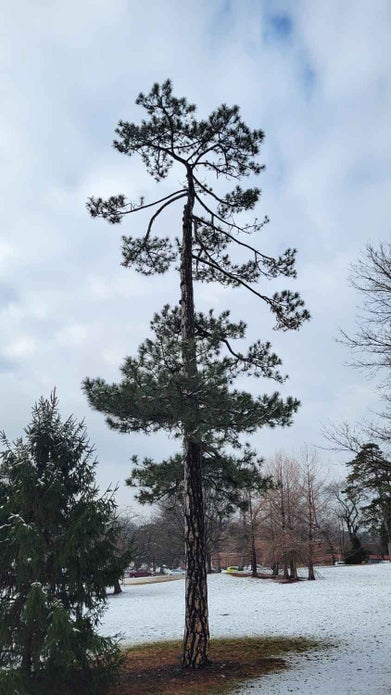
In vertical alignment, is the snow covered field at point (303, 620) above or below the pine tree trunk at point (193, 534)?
below

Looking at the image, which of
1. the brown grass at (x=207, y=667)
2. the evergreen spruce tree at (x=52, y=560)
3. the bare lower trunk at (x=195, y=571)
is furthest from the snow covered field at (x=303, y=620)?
the evergreen spruce tree at (x=52, y=560)

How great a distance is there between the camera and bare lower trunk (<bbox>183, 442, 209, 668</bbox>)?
289 inches

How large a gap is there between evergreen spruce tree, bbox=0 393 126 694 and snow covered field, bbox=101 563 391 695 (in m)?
2.12

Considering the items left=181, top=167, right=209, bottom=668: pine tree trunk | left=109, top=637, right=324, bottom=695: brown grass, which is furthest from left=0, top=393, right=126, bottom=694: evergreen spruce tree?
left=181, top=167, right=209, bottom=668: pine tree trunk

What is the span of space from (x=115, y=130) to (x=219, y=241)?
9.53 feet

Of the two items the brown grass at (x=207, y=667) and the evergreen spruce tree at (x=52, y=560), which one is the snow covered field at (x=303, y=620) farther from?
the evergreen spruce tree at (x=52, y=560)

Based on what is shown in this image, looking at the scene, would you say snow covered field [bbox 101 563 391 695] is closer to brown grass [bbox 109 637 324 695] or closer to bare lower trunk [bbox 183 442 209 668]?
brown grass [bbox 109 637 324 695]

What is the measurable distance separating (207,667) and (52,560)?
10.1ft

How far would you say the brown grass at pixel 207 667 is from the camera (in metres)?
6.31

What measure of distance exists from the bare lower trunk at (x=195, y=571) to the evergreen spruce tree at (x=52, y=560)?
5.24ft

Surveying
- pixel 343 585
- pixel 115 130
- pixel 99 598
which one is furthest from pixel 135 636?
pixel 343 585

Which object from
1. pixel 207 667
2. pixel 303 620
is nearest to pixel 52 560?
pixel 207 667

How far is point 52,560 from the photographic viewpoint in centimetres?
597

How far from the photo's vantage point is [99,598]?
20.3 feet
